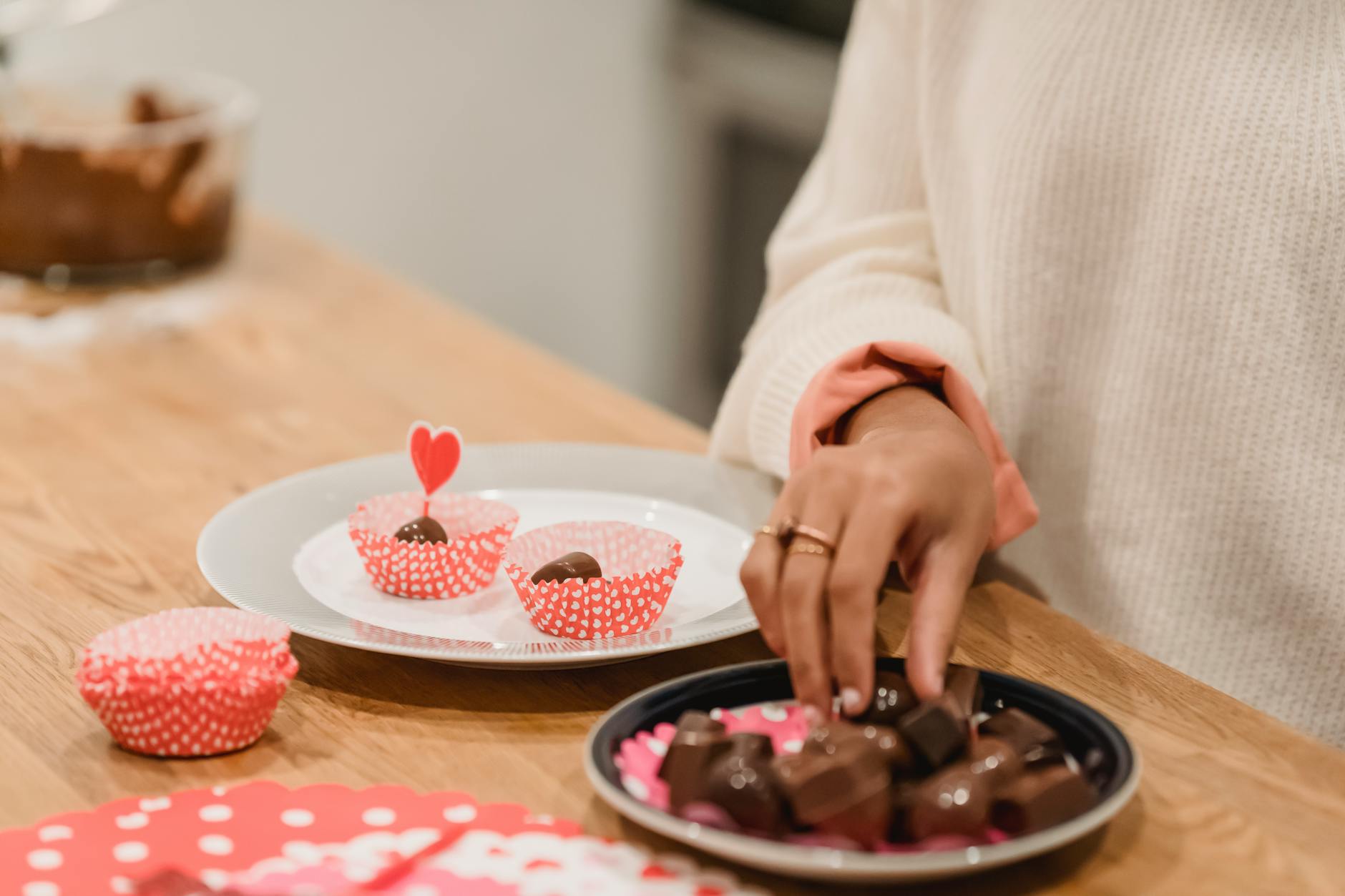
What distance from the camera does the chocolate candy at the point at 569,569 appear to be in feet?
2.50

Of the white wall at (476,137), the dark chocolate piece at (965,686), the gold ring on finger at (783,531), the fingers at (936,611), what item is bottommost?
the white wall at (476,137)

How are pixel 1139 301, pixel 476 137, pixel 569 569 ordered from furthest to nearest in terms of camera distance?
pixel 476 137 < pixel 1139 301 < pixel 569 569

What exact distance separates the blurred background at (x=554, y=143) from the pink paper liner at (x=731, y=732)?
1948 mm

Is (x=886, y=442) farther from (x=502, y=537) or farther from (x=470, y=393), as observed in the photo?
(x=470, y=393)

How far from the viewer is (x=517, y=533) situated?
910mm

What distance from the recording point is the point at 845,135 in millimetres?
1169

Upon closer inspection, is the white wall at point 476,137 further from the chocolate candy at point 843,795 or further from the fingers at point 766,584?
the chocolate candy at point 843,795

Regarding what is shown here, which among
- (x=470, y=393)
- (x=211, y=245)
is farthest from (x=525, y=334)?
(x=470, y=393)

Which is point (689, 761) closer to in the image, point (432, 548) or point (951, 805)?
point (951, 805)

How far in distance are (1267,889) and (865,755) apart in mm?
184

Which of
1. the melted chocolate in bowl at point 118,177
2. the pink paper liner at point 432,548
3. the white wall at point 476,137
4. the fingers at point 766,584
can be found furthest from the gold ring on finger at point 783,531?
the white wall at point 476,137

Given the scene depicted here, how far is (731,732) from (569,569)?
0.16 m

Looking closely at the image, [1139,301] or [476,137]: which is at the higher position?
[1139,301]

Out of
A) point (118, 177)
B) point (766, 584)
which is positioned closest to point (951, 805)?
point (766, 584)
